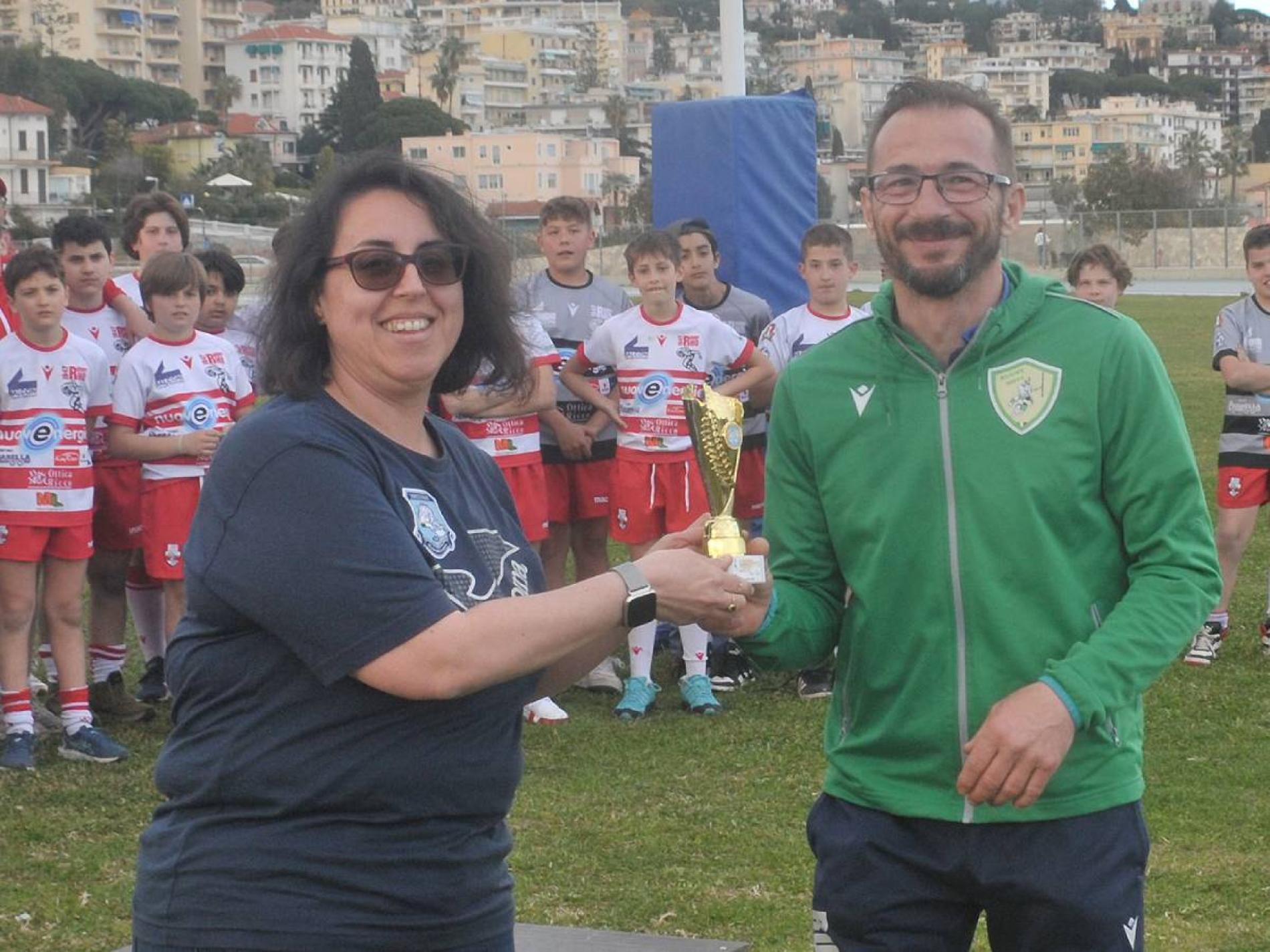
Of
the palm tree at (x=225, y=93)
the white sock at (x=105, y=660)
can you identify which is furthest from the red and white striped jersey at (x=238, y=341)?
the palm tree at (x=225, y=93)

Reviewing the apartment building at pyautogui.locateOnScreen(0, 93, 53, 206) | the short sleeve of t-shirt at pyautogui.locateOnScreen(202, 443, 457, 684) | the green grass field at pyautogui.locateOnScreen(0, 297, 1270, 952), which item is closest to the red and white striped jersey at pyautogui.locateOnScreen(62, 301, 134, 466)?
the green grass field at pyautogui.locateOnScreen(0, 297, 1270, 952)

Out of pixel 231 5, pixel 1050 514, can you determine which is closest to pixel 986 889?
pixel 1050 514

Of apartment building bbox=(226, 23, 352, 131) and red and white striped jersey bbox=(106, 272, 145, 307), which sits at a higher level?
apartment building bbox=(226, 23, 352, 131)

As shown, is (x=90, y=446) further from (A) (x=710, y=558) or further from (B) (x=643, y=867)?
(A) (x=710, y=558)

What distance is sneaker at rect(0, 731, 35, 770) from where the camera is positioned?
6902 mm

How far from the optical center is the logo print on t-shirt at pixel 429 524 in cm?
270

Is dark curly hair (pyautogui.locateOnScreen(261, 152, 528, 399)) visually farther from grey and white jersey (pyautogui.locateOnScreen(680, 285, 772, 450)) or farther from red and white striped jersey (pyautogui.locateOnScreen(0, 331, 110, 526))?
grey and white jersey (pyautogui.locateOnScreen(680, 285, 772, 450))

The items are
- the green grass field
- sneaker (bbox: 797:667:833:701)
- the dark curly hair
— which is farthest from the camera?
sneaker (bbox: 797:667:833:701)

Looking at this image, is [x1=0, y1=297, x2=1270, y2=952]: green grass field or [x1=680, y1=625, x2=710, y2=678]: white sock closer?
[x1=0, y1=297, x2=1270, y2=952]: green grass field

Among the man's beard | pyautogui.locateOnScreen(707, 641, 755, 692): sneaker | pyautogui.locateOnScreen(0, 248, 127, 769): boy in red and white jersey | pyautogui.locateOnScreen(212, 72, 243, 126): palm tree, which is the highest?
pyautogui.locateOnScreen(212, 72, 243, 126): palm tree

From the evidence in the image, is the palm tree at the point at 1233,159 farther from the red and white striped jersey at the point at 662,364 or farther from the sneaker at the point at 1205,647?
the red and white striped jersey at the point at 662,364

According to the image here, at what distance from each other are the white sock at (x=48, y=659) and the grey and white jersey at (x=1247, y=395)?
17.2ft

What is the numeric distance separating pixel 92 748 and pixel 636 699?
2214 mm

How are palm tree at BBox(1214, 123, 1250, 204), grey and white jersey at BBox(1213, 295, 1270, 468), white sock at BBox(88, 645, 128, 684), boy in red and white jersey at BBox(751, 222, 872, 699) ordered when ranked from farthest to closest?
palm tree at BBox(1214, 123, 1250, 204)
grey and white jersey at BBox(1213, 295, 1270, 468)
boy in red and white jersey at BBox(751, 222, 872, 699)
white sock at BBox(88, 645, 128, 684)
